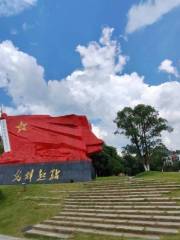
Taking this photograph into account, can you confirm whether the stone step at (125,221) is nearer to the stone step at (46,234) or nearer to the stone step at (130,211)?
the stone step at (130,211)

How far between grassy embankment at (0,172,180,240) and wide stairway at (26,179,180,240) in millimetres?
568

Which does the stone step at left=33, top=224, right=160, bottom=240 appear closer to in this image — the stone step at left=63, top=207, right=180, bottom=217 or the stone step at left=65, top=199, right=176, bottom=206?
the stone step at left=63, top=207, right=180, bottom=217

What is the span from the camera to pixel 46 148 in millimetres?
26594

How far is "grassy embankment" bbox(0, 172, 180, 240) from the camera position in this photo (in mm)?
15914

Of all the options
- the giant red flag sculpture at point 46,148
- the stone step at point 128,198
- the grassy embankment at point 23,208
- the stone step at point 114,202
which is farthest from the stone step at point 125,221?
the giant red flag sculpture at point 46,148

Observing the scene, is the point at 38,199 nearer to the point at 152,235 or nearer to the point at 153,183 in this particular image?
the point at 153,183

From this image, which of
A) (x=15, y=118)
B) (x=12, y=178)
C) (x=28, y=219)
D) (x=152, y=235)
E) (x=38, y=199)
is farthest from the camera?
(x=15, y=118)

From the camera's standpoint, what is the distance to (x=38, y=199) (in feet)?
65.1

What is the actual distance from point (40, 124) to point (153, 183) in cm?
1135

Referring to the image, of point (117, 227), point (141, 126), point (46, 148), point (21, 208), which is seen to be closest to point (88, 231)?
point (117, 227)

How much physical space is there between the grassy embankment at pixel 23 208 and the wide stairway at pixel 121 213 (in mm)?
568

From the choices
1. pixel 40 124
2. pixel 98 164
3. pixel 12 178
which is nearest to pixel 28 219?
pixel 12 178

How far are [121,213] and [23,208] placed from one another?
6.14 meters

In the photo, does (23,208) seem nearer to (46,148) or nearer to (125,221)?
(125,221)
